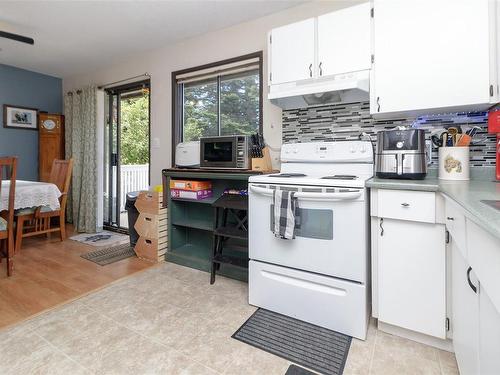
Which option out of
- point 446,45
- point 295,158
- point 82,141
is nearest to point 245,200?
point 295,158

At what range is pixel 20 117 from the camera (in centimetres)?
401

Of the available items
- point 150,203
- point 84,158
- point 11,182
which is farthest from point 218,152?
point 84,158

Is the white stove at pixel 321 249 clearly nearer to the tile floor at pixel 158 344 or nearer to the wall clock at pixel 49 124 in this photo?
the tile floor at pixel 158 344

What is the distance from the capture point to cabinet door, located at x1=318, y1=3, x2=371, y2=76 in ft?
5.84

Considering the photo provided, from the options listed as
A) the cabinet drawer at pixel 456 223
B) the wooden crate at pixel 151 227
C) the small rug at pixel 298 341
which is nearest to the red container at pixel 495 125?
the cabinet drawer at pixel 456 223

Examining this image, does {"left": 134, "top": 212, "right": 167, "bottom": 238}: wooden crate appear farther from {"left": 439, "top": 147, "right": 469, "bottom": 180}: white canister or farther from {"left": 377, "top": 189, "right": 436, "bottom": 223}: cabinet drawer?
{"left": 439, "top": 147, "right": 469, "bottom": 180}: white canister

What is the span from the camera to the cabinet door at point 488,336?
73 centimetres

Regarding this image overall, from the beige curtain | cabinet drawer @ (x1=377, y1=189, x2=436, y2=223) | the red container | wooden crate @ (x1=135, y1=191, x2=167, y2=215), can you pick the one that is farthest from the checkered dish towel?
the beige curtain

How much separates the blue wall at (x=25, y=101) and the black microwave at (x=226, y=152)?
3.24 metres

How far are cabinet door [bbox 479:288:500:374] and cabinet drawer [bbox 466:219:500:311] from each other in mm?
58

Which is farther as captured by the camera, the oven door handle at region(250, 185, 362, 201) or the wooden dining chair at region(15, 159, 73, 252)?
the wooden dining chair at region(15, 159, 73, 252)

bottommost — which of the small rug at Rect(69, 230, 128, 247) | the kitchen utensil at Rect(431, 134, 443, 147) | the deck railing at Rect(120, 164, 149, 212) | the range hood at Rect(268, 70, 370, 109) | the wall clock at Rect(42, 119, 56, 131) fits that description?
the small rug at Rect(69, 230, 128, 247)

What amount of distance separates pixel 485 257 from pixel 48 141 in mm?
5120

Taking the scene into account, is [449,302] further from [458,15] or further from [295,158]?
[458,15]
